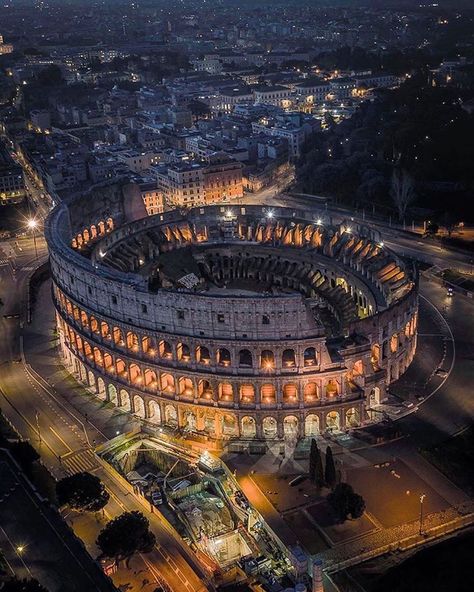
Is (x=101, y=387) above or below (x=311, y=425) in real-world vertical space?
below

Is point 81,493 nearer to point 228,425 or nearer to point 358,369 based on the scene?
point 228,425

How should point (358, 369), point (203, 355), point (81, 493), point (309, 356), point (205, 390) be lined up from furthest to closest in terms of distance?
point (205, 390), point (203, 355), point (358, 369), point (309, 356), point (81, 493)

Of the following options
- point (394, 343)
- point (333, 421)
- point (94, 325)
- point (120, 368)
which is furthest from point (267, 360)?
point (94, 325)

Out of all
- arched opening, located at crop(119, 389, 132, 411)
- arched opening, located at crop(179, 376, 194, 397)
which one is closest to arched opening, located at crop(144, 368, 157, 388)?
arched opening, located at crop(119, 389, 132, 411)

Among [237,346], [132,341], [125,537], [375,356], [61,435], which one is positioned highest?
[237,346]

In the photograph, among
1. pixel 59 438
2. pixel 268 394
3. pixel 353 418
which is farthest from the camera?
pixel 59 438

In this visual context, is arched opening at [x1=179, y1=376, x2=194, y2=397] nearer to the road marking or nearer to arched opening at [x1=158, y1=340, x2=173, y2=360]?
arched opening at [x1=158, y1=340, x2=173, y2=360]
